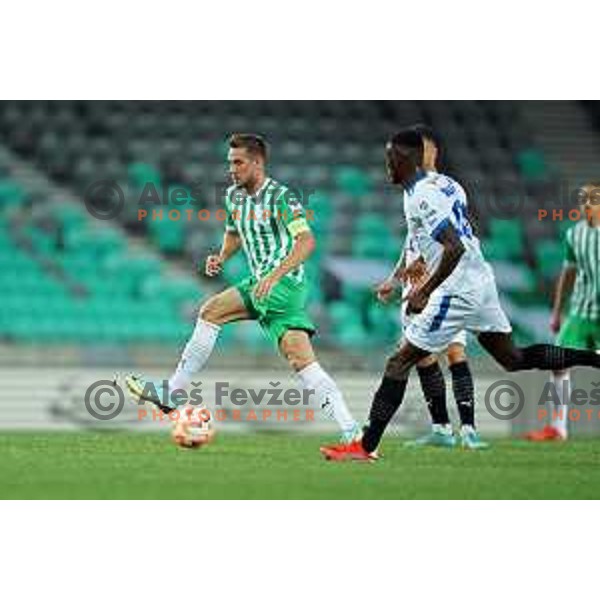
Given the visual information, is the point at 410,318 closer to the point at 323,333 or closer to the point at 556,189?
the point at 323,333

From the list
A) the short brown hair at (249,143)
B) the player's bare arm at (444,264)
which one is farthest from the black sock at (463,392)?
the short brown hair at (249,143)

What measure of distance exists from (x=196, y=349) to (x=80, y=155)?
496cm

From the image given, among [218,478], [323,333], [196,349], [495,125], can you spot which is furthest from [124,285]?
[218,478]

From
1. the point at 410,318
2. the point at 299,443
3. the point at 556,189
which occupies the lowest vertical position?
the point at 299,443

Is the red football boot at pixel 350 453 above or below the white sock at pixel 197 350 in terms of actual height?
below

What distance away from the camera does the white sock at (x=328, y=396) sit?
25.0ft

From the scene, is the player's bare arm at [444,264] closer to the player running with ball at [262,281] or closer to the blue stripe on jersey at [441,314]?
the blue stripe on jersey at [441,314]

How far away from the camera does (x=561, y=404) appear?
952cm

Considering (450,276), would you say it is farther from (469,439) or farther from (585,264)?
(585,264)

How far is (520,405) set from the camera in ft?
34.9

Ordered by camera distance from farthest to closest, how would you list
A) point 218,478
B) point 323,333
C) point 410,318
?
point 323,333 → point 410,318 → point 218,478

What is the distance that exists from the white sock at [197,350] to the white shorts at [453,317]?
1079mm

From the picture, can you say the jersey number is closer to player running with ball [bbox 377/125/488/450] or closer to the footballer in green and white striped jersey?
player running with ball [bbox 377/125/488/450]

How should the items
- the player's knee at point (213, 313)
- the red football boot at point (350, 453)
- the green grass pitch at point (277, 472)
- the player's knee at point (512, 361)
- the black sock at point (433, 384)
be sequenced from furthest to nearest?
the black sock at point (433, 384), the player's knee at point (213, 313), the player's knee at point (512, 361), the red football boot at point (350, 453), the green grass pitch at point (277, 472)
